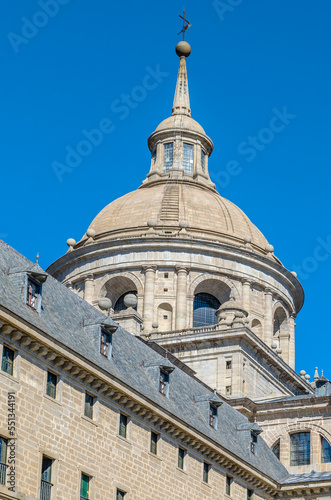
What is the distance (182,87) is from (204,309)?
26574 mm

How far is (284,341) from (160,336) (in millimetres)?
13753

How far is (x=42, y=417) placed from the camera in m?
33.8

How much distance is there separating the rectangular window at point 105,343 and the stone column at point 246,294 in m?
34.6

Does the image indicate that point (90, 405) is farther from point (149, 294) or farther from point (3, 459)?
point (149, 294)

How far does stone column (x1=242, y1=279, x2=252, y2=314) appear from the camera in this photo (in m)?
74.0

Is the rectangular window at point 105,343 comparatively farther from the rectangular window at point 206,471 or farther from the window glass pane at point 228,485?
the window glass pane at point 228,485

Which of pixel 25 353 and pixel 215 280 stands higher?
pixel 215 280

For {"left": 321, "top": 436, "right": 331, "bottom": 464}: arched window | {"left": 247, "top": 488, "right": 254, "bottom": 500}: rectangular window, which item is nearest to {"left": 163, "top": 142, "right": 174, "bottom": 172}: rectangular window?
{"left": 321, "top": 436, "right": 331, "bottom": 464}: arched window

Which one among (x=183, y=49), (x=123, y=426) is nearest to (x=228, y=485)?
(x=123, y=426)

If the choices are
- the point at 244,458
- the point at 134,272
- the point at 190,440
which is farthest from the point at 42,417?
the point at 134,272

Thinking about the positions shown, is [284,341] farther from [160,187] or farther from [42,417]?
[42,417]

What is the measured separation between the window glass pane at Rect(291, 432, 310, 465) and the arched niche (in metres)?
18.1

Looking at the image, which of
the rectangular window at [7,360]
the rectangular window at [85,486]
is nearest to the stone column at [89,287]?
the rectangular window at [85,486]

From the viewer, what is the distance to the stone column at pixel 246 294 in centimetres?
7400
